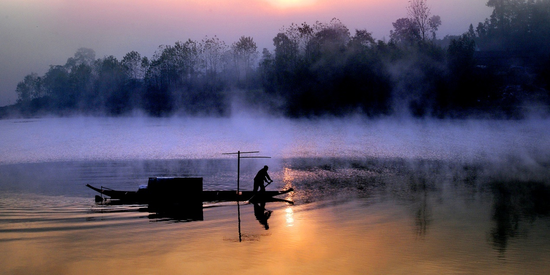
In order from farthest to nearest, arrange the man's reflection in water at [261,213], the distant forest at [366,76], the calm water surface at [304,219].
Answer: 1. the distant forest at [366,76]
2. the man's reflection in water at [261,213]
3. the calm water surface at [304,219]

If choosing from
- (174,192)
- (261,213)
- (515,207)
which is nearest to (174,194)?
(174,192)

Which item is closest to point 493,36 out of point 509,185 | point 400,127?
point 400,127

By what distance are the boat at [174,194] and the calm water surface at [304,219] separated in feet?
1.82

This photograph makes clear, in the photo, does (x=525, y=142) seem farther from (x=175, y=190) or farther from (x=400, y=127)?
(x=175, y=190)

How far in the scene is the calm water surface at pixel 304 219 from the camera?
13.5m

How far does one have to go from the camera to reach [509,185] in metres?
26.7

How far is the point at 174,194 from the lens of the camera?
2078cm

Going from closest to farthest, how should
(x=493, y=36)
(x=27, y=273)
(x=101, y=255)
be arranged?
1. (x=27, y=273)
2. (x=101, y=255)
3. (x=493, y=36)

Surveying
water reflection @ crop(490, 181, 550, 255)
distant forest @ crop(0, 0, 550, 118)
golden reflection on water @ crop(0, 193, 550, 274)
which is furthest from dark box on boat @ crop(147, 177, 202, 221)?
distant forest @ crop(0, 0, 550, 118)

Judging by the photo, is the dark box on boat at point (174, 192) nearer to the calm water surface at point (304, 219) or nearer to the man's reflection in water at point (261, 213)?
the calm water surface at point (304, 219)

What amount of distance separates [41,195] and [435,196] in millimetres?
19330

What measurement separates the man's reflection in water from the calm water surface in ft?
0.73

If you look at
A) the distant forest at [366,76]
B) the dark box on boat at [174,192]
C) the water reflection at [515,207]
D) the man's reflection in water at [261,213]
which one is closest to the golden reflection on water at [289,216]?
the man's reflection in water at [261,213]

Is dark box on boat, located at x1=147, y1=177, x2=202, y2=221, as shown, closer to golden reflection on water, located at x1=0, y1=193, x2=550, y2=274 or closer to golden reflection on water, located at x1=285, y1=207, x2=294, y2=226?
golden reflection on water, located at x1=0, y1=193, x2=550, y2=274
